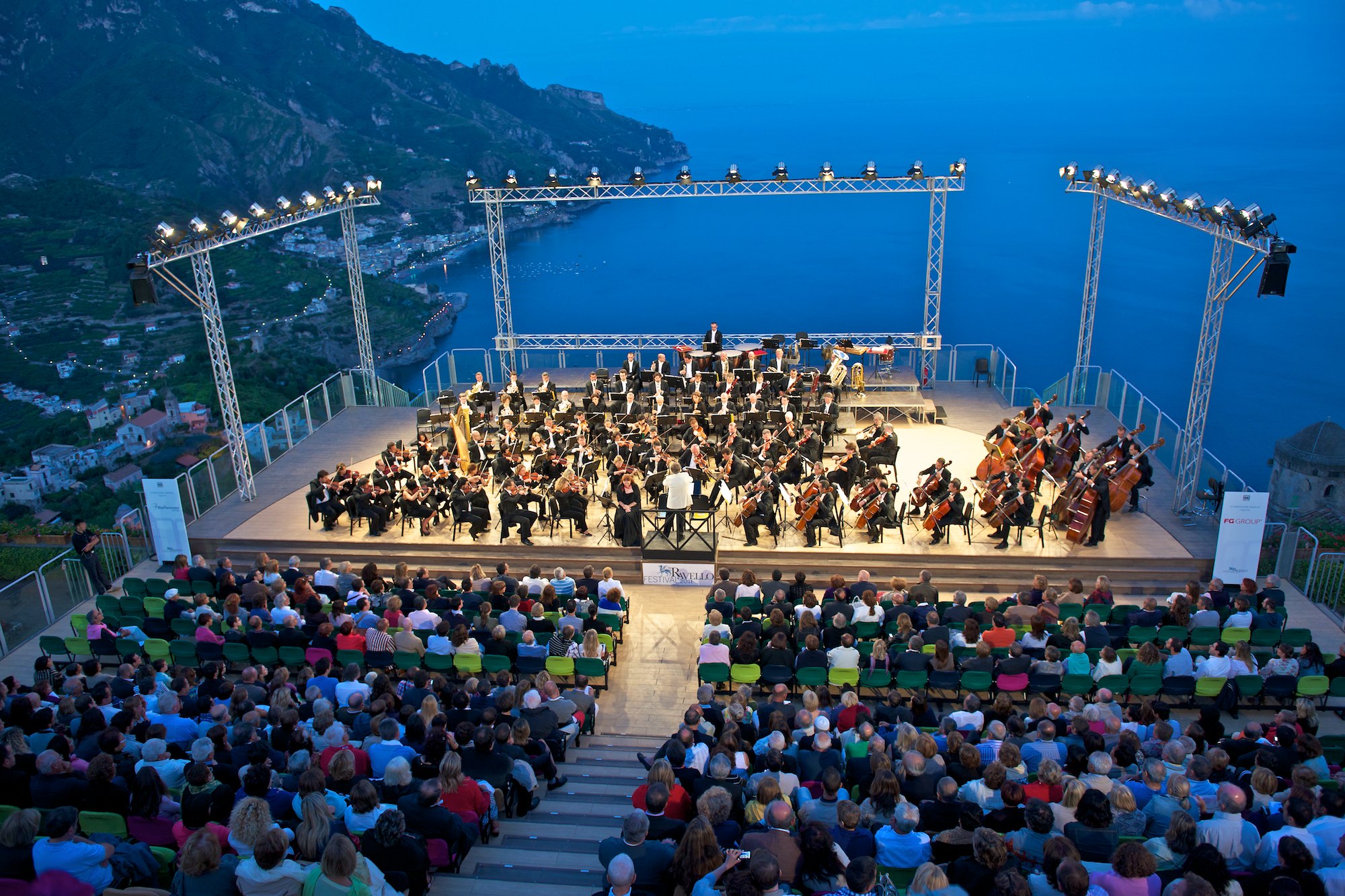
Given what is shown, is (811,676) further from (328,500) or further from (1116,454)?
(328,500)

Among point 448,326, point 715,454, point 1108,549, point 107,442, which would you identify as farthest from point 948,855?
point 448,326

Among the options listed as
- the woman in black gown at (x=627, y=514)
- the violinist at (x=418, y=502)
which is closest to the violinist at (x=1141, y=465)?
the woman in black gown at (x=627, y=514)

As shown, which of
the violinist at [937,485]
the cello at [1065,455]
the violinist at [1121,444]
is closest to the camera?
the violinist at [937,485]

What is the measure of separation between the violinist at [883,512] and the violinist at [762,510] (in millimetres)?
1536

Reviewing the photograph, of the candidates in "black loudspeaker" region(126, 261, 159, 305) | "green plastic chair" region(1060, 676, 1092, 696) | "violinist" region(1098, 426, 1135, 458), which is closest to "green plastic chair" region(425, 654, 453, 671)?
"green plastic chair" region(1060, 676, 1092, 696)

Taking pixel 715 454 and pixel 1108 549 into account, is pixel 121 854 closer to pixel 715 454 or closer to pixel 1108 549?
pixel 715 454

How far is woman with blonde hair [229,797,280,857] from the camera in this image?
6.06 m

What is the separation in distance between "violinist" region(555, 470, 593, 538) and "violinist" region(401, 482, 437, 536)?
213cm

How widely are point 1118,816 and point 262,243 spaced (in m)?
65.1

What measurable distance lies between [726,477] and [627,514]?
1719mm

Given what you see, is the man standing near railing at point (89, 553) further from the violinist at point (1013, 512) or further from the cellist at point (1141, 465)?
the cellist at point (1141, 465)

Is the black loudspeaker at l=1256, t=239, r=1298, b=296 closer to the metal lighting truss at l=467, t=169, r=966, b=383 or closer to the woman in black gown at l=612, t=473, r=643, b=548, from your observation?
the metal lighting truss at l=467, t=169, r=966, b=383

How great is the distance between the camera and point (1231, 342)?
205 ft

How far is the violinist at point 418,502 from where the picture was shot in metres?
15.4
